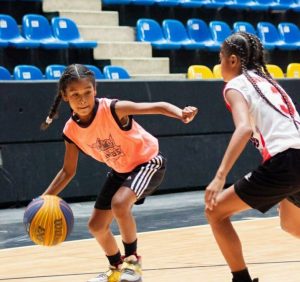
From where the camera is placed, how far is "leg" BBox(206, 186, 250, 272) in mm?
4898

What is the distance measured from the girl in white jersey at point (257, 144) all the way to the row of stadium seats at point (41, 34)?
7.80 m

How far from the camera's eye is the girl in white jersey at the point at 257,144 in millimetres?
4848

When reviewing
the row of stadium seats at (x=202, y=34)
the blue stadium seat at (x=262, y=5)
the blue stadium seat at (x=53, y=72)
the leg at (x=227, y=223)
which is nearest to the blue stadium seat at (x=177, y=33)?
the row of stadium seats at (x=202, y=34)

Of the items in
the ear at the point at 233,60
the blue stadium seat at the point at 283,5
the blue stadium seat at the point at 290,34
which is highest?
the ear at the point at 233,60

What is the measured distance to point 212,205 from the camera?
15.5 feet

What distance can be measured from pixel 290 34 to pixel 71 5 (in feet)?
14.5

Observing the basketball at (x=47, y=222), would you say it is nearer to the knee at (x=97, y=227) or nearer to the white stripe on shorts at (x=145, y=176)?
the knee at (x=97, y=227)

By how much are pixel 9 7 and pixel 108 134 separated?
8.35 metres

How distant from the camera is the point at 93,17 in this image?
14688 millimetres

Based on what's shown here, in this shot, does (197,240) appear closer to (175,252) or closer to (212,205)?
(175,252)

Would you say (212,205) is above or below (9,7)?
above

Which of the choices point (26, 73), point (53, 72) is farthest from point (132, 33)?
point (26, 73)

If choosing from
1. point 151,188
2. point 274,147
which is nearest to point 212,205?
point 274,147

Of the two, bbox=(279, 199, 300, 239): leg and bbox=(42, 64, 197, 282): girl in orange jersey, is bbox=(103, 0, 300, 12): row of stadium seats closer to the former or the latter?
bbox=(42, 64, 197, 282): girl in orange jersey
